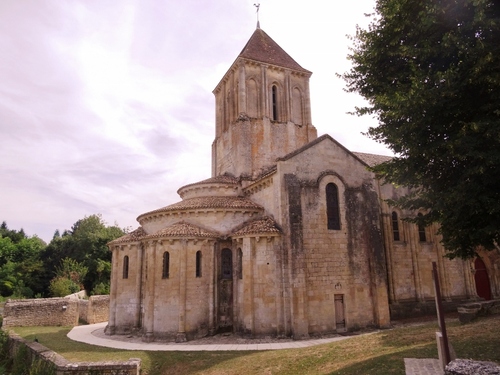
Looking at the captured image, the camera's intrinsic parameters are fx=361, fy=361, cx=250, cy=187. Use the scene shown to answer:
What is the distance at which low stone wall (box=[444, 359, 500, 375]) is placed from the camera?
518 centimetres

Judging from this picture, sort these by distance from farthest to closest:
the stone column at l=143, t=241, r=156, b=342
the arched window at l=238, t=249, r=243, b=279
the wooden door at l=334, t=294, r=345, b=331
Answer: the arched window at l=238, t=249, r=243, b=279, the wooden door at l=334, t=294, r=345, b=331, the stone column at l=143, t=241, r=156, b=342

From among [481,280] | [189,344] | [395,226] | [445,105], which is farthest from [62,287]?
A: [445,105]

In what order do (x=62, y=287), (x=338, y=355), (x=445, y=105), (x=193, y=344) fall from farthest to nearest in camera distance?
(x=62, y=287) < (x=193, y=344) < (x=338, y=355) < (x=445, y=105)

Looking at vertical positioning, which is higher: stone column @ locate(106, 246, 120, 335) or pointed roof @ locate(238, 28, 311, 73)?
pointed roof @ locate(238, 28, 311, 73)

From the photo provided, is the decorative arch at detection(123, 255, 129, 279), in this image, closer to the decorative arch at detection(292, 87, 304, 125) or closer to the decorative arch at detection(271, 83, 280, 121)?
the decorative arch at detection(271, 83, 280, 121)

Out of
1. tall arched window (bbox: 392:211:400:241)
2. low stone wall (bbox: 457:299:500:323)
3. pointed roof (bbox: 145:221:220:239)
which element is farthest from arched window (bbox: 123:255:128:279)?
low stone wall (bbox: 457:299:500:323)

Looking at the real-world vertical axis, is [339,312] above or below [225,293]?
below

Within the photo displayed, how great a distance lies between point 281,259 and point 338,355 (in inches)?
249

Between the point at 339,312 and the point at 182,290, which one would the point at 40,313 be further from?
the point at 339,312

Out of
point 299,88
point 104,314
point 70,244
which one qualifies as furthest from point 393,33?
point 70,244

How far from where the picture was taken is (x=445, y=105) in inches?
380

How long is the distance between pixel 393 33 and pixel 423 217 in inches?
225

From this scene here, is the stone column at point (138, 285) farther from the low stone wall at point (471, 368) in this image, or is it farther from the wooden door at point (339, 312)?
the low stone wall at point (471, 368)

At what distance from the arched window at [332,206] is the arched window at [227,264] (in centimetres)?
571
